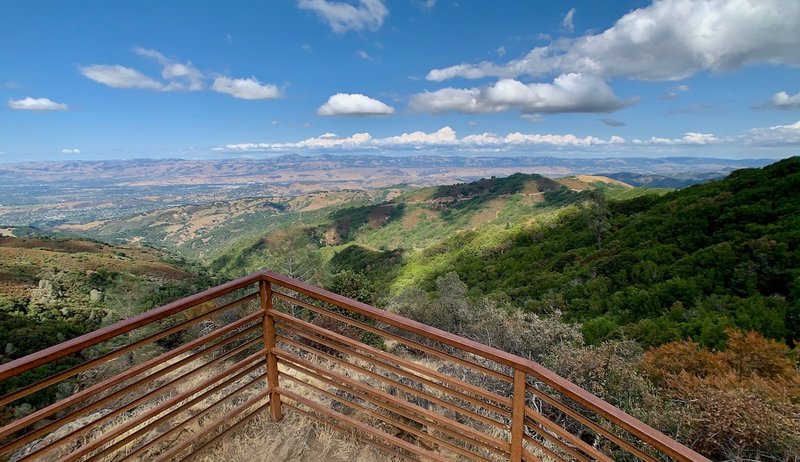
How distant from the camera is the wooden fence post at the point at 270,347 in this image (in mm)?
2681

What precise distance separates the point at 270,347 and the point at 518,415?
1.81 meters

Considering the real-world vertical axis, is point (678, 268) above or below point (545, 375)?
below

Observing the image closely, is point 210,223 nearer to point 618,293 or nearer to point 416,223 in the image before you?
point 416,223

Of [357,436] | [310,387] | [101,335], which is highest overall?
[101,335]

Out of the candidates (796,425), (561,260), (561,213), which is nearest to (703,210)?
(561,260)

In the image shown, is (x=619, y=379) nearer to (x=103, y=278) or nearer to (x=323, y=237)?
(x=103, y=278)

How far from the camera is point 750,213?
81.6 ft

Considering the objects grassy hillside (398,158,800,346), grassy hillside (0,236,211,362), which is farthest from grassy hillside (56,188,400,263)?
grassy hillside (398,158,800,346)

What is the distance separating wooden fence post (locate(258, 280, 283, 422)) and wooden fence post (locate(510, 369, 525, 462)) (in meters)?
1.67

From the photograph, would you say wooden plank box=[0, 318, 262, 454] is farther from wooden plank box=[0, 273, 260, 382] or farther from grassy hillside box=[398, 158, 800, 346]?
grassy hillside box=[398, 158, 800, 346]

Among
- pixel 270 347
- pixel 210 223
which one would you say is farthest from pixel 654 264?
pixel 210 223

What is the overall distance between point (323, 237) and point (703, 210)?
82.6 meters

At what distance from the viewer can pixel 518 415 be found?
6.32ft

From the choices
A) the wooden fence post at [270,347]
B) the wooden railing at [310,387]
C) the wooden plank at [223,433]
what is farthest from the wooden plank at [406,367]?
the wooden plank at [223,433]
